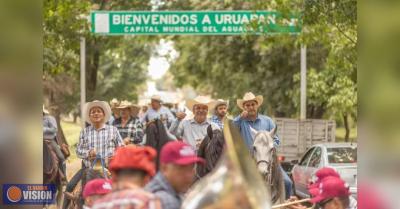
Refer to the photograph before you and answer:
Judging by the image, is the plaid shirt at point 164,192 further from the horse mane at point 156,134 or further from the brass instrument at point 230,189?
the horse mane at point 156,134

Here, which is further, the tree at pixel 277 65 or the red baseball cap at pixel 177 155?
the tree at pixel 277 65

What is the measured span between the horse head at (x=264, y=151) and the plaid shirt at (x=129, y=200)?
17.8 ft

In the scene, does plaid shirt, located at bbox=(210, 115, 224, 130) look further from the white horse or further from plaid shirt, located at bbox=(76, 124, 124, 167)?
plaid shirt, located at bbox=(76, 124, 124, 167)

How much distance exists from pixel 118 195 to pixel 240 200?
30.5 inches

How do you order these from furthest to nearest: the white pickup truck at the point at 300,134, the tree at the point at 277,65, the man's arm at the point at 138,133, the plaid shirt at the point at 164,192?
the white pickup truck at the point at 300,134, the tree at the point at 277,65, the man's arm at the point at 138,133, the plaid shirt at the point at 164,192

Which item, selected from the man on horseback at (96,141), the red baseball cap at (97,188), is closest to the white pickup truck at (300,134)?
the man on horseback at (96,141)

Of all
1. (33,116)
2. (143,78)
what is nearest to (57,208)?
(33,116)

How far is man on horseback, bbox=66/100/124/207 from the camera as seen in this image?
11459 mm

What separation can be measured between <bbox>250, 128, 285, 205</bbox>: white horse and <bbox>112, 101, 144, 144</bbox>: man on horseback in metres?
2.96

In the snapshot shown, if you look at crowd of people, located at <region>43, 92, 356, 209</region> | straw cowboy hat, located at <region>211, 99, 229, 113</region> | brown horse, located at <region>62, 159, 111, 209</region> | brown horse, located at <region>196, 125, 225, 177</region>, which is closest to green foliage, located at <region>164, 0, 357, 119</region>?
crowd of people, located at <region>43, 92, 356, 209</region>

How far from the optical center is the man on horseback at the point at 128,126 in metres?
13.8

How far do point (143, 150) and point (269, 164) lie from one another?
536 cm

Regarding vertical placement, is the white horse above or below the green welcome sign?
below

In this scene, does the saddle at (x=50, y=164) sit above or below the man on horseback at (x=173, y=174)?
below
